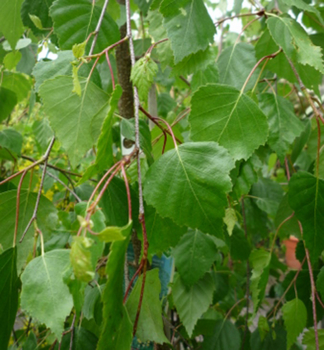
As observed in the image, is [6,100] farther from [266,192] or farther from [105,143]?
[266,192]

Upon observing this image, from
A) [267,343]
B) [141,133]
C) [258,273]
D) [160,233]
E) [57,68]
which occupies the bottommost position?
Result: [267,343]

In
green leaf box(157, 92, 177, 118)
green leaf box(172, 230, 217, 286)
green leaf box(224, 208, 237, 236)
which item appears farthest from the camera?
green leaf box(157, 92, 177, 118)

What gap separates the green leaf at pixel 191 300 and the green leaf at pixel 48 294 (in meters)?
0.40

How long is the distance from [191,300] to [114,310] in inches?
17.4

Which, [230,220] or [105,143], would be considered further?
[230,220]

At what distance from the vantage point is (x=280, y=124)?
580mm

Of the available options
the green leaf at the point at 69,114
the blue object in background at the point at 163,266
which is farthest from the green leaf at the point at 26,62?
the green leaf at the point at 69,114

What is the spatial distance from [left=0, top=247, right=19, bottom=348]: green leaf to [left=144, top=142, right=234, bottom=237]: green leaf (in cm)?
17

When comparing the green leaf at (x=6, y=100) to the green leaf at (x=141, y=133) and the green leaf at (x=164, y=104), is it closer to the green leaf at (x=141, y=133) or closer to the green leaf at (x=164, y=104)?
the green leaf at (x=141, y=133)

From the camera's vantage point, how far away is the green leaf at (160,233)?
1.54 ft


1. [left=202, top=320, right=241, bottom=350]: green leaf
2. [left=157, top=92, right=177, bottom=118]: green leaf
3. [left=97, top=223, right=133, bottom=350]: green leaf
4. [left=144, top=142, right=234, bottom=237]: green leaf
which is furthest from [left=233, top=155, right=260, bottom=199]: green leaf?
[left=157, top=92, right=177, bottom=118]: green leaf

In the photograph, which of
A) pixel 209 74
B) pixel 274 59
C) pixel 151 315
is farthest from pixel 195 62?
pixel 151 315

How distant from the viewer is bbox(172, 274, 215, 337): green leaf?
722 millimetres

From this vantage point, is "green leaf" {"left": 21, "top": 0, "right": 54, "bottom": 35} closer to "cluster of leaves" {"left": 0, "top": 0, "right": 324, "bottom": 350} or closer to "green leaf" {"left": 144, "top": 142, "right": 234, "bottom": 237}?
"cluster of leaves" {"left": 0, "top": 0, "right": 324, "bottom": 350}
